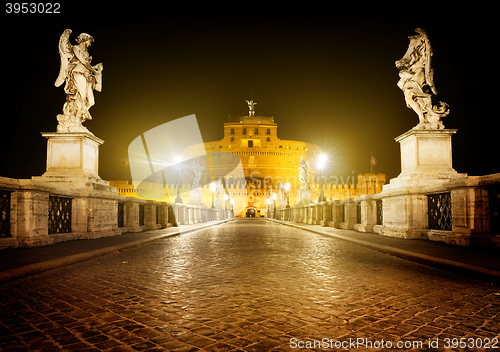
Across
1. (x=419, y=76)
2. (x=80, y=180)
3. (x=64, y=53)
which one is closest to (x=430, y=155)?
(x=419, y=76)

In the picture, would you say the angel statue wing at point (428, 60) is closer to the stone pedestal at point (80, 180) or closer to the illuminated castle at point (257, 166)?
the stone pedestal at point (80, 180)

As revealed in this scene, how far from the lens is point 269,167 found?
98188mm

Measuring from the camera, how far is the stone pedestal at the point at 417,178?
9.37 meters

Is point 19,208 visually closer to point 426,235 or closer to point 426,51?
point 426,235

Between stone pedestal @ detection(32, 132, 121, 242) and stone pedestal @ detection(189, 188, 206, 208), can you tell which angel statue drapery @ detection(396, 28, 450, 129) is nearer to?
stone pedestal @ detection(32, 132, 121, 242)

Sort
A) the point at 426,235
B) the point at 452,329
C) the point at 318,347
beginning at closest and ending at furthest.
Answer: the point at 318,347 → the point at 452,329 → the point at 426,235

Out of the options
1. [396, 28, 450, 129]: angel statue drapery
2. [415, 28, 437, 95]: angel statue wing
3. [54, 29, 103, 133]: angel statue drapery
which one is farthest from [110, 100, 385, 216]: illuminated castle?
[54, 29, 103, 133]: angel statue drapery

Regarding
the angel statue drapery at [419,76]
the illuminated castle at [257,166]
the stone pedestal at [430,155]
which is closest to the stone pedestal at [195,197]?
the angel statue drapery at [419,76]

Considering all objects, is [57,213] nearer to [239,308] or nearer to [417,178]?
[239,308]

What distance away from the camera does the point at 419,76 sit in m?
10.7

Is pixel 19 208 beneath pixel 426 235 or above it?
above

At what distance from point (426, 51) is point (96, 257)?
10353 millimetres

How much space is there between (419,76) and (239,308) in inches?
390

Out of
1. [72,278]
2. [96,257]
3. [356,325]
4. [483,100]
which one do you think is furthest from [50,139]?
[483,100]
